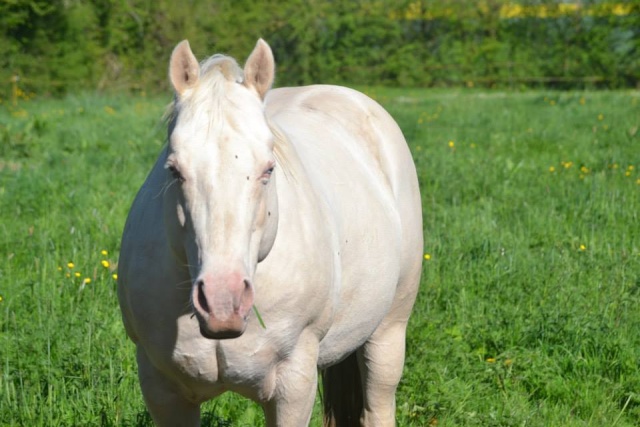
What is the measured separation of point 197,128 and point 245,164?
168mm

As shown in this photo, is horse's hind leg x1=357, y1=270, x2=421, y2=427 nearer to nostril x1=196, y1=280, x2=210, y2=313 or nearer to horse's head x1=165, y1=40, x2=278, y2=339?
horse's head x1=165, y1=40, x2=278, y2=339

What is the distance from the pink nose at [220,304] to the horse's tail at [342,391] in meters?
1.75

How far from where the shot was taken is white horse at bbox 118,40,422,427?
2.38 m

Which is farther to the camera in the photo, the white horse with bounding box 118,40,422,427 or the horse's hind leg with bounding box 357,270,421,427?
the horse's hind leg with bounding box 357,270,421,427

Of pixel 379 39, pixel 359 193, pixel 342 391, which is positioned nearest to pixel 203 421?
pixel 342 391

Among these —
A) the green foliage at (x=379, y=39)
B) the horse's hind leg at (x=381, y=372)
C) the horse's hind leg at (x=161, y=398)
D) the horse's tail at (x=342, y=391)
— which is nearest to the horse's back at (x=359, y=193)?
the horse's hind leg at (x=381, y=372)

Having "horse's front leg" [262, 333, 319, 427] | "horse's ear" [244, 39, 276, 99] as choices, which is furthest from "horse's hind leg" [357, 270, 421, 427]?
"horse's ear" [244, 39, 276, 99]

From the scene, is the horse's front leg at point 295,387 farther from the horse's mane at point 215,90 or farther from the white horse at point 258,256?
the horse's mane at point 215,90

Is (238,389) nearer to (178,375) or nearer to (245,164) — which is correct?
(178,375)

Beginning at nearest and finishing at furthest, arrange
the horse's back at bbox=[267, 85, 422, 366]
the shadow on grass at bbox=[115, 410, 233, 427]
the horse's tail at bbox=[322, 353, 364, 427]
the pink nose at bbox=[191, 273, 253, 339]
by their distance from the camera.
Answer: the pink nose at bbox=[191, 273, 253, 339], the horse's back at bbox=[267, 85, 422, 366], the shadow on grass at bbox=[115, 410, 233, 427], the horse's tail at bbox=[322, 353, 364, 427]

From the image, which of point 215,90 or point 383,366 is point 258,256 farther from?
point 383,366

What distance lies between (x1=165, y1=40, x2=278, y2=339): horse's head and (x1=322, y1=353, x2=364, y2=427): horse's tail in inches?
Result: 57.1

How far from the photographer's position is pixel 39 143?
31.4 ft

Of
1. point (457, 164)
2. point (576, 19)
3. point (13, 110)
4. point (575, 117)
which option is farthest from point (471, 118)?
point (576, 19)
